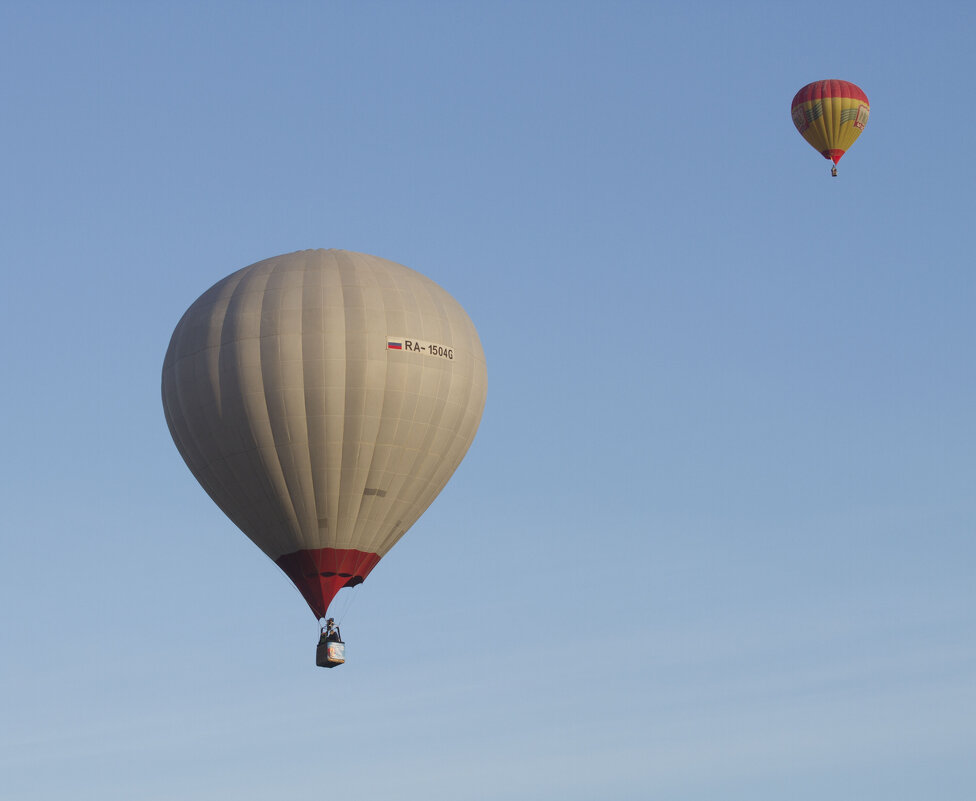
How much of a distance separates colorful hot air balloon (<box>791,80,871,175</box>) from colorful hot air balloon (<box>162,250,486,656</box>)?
2494 centimetres

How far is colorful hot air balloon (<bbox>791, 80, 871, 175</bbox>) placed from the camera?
74.3m

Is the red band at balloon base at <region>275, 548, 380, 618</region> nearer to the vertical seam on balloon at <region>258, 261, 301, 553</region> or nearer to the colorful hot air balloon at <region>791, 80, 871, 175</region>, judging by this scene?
the vertical seam on balloon at <region>258, 261, 301, 553</region>

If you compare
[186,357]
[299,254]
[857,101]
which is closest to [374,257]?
[299,254]

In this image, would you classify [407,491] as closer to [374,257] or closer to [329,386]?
[329,386]

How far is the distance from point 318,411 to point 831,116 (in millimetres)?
29715

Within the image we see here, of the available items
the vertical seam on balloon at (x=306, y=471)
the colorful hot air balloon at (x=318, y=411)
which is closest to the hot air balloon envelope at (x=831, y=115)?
the colorful hot air balloon at (x=318, y=411)

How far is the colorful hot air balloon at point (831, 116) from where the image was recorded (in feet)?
244

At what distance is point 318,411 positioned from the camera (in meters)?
53.4

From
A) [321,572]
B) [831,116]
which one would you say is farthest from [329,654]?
[831,116]

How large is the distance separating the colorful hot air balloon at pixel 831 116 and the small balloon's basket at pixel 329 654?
31335mm

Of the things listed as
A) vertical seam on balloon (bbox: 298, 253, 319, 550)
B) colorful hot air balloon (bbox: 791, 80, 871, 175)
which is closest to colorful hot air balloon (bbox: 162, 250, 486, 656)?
vertical seam on balloon (bbox: 298, 253, 319, 550)

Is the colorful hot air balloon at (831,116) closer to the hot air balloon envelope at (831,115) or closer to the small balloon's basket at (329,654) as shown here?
the hot air balloon envelope at (831,115)

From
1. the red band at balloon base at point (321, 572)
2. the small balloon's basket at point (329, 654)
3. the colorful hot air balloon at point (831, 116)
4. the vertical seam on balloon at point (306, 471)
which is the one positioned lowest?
the small balloon's basket at point (329, 654)

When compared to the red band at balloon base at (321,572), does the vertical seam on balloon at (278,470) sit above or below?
above
